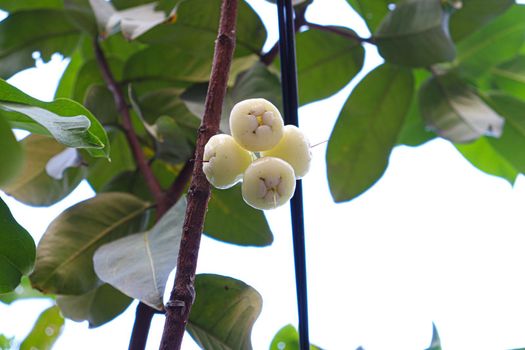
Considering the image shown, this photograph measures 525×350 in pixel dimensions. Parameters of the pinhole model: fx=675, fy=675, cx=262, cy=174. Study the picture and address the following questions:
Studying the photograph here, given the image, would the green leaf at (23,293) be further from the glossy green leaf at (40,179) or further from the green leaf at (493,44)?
the green leaf at (493,44)

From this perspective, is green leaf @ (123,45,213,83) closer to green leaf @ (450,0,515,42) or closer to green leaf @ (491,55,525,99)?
green leaf @ (450,0,515,42)

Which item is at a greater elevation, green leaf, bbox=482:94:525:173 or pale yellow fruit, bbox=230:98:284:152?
pale yellow fruit, bbox=230:98:284:152

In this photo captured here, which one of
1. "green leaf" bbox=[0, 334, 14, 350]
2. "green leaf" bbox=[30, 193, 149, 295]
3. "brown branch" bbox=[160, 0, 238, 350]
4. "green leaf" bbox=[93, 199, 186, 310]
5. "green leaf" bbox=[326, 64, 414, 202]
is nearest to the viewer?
"brown branch" bbox=[160, 0, 238, 350]

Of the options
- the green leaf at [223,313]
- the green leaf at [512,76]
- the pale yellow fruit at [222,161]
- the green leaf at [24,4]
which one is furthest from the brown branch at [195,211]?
the green leaf at [512,76]

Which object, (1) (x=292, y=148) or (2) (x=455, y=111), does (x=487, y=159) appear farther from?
(1) (x=292, y=148)

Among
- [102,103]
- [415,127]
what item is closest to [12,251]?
[102,103]

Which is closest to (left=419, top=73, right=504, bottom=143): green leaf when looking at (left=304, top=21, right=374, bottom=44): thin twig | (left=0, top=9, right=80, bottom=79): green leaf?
(left=304, top=21, right=374, bottom=44): thin twig
